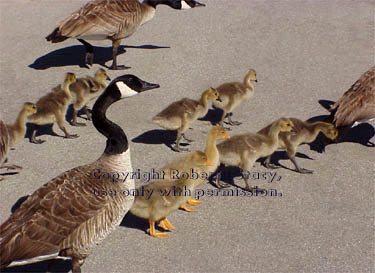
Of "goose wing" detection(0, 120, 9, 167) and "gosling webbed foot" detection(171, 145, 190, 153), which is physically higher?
"goose wing" detection(0, 120, 9, 167)

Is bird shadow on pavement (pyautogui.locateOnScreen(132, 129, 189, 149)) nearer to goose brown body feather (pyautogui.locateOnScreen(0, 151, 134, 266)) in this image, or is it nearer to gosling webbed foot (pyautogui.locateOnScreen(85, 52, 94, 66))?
goose brown body feather (pyautogui.locateOnScreen(0, 151, 134, 266))

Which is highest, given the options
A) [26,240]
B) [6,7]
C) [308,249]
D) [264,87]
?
[6,7]

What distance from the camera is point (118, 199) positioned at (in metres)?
4.38

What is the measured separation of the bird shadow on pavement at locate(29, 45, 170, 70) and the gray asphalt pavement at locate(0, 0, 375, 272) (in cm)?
4

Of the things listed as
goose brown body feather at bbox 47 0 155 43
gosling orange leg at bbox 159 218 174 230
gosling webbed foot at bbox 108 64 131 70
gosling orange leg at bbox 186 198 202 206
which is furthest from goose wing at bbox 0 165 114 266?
gosling webbed foot at bbox 108 64 131 70

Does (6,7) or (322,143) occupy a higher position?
(6,7)

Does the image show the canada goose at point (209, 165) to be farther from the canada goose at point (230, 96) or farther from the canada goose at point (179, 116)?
the canada goose at point (230, 96)

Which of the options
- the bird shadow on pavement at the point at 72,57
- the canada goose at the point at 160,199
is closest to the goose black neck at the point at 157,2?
the bird shadow on pavement at the point at 72,57

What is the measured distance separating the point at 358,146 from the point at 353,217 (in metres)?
1.63

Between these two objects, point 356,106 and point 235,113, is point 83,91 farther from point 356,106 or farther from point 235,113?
point 356,106

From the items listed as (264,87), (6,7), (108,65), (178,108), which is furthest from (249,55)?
(6,7)

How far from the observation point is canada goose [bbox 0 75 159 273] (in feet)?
12.9

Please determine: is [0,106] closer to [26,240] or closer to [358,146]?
[26,240]

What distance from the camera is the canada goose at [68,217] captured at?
3.93 m
